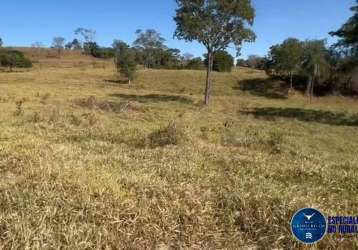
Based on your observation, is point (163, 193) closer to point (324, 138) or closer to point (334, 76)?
point (324, 138)

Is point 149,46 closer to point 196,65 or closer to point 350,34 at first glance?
point 196,65

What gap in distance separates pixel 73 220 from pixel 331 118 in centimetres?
2618

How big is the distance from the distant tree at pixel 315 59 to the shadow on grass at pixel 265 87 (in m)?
3.65

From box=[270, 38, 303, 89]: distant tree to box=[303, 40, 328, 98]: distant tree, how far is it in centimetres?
79

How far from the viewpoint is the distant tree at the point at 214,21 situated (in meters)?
28.2

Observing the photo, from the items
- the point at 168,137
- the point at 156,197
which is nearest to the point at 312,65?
the point at 168,137

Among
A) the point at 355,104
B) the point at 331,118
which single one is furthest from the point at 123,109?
the point at 355,104

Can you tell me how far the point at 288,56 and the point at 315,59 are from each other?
3041 mm

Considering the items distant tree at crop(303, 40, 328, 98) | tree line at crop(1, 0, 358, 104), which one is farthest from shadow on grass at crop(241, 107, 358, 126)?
distant tree at crop(303, 40, 328, 98)

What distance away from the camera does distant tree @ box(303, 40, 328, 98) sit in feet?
152

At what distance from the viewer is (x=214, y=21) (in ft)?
94.0

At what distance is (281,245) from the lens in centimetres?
328

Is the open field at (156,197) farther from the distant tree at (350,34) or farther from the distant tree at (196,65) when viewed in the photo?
the distant tree at (196,65)

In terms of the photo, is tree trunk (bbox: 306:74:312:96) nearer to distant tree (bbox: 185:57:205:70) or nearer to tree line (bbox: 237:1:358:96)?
tree line (bbox: 237:1:358:96)
